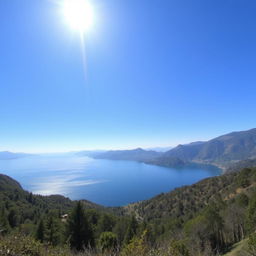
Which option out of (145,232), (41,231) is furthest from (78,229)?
(145,232)

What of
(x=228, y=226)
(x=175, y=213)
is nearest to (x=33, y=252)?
(x=228, y=226)

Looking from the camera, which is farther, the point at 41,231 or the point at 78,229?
the point at 41,231

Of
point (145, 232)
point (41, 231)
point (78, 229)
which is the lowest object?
point (41, 231)

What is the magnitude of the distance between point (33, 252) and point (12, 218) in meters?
59.4

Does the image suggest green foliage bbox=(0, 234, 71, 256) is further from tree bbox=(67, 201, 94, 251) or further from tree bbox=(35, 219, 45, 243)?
tree bbox=(35, 219, 45, 243)

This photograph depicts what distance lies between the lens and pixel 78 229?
17.2 meters

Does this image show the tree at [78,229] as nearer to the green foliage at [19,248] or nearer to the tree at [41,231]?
the tree at [41,231]

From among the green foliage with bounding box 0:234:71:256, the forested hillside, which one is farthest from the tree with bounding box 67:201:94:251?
the green foliage with bounding box 0:234:71:256

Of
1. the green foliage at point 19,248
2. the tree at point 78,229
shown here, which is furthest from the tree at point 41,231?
the green foliage at point 19,248

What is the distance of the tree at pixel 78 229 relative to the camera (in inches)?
671

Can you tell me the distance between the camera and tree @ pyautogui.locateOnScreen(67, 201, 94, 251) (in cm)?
→ 1703

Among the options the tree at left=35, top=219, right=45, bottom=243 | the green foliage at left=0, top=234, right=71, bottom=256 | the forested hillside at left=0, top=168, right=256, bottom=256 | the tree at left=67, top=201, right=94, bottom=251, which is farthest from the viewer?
the tree at left=35, top=219, right=45, bottom=243

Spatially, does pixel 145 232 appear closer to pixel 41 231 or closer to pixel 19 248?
pixel 19 248

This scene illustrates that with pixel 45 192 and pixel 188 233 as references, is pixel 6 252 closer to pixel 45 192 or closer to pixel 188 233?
pixel 188 233
